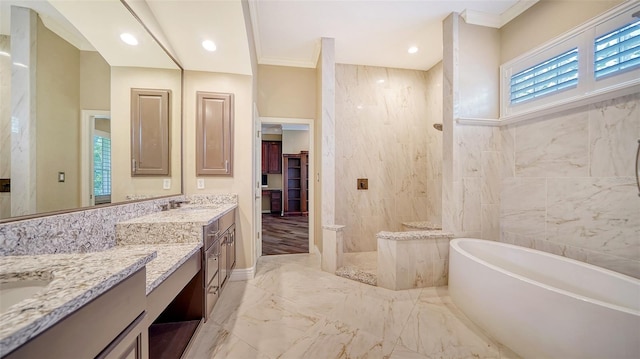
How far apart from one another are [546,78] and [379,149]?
1910 millimetres

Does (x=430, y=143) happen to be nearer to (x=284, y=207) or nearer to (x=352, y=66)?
(x=352, y=66)

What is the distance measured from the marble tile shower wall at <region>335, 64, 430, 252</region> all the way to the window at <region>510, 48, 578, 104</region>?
1327 mm

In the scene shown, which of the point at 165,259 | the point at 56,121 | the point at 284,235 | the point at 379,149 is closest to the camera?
the point at 56,121

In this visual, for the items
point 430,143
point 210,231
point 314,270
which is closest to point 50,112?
point 210,231

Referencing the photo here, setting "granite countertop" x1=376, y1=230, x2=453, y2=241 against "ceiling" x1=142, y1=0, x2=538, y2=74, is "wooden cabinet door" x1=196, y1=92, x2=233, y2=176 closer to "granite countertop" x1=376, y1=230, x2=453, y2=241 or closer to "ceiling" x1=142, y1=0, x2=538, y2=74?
"ceiling" x1=142, y1=0, x2=538, y2=74

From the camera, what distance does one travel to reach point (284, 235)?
4637mm

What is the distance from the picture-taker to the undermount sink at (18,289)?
0.60 metres

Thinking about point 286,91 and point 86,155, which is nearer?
point 86,155

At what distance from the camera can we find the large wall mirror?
2.87ft

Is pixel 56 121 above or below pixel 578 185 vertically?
above

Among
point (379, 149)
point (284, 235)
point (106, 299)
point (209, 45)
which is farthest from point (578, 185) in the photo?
point (284, 235)

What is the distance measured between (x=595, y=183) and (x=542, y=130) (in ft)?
2.06

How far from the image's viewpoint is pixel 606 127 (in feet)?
5.52

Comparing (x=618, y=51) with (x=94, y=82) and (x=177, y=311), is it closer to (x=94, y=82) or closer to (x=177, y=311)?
(x=94, y=82)
